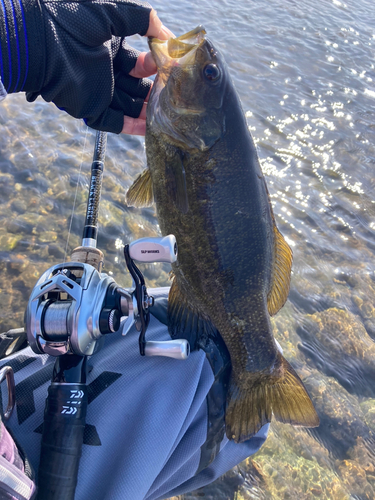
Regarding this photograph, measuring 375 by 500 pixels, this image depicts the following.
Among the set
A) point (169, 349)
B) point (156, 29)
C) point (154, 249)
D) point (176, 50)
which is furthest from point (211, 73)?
point (169, 349)

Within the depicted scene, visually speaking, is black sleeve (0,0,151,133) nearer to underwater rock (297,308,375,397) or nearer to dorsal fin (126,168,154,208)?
dorsal fin (126,168,154,208)

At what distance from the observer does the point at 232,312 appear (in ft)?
7.36

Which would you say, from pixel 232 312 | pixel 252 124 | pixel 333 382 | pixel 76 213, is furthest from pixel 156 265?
pixel 252 124

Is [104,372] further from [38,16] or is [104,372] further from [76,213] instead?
[76,213]

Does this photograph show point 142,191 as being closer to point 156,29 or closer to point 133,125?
point 133,125

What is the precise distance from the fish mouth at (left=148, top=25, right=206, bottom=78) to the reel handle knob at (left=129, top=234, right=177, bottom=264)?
1319 mm

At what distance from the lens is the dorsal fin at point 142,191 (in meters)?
2.42

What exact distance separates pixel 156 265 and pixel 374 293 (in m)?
2.87

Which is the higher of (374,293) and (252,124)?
(252,124)

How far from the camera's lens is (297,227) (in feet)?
16.6

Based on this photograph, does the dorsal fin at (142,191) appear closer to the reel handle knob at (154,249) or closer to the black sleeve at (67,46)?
the black sleeve at (67,46)

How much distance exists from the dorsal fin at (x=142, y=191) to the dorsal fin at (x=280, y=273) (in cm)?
91

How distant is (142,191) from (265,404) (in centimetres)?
167

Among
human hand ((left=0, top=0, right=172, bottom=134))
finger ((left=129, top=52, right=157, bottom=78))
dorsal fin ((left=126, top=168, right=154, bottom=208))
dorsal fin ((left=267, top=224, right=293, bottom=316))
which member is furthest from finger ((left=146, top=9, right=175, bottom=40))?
dorsal fin ((left=267, top=224, right=293, bottom=316))
